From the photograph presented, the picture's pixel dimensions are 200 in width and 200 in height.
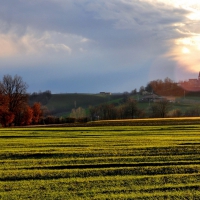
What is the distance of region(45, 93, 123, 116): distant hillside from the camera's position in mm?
103375

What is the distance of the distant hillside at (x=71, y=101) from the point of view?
103375 mm

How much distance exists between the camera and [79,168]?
9.77 meters

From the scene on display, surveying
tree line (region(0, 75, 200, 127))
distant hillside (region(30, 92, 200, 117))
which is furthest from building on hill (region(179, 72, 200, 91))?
tree line (region(0, 75, 200, 127))

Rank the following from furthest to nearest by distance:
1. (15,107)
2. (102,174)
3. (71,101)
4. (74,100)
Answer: (74,100), (71,101), (15,107), (102,174)

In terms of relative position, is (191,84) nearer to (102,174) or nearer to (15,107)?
(15,107)

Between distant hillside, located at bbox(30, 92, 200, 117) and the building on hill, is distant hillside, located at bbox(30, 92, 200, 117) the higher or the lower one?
the lower one

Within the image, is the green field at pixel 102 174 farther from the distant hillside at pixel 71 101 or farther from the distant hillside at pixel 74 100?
the distant hillside at pixel 71 101

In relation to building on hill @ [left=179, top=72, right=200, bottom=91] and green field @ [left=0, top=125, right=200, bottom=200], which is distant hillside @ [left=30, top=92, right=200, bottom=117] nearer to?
building on hill @ [left=179, top=72, right=200, bottom=91]

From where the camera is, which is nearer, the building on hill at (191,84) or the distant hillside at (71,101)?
the distant hillside at (71,101)

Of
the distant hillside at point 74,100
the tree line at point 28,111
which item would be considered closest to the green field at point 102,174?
the tree line at point 28,111

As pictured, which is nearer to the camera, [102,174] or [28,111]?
[102,174]

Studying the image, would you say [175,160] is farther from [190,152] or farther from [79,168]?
[79,168]

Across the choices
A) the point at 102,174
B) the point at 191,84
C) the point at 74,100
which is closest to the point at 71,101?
the point at 74,100

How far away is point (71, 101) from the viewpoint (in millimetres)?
110500
